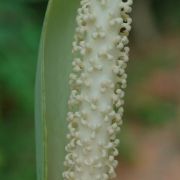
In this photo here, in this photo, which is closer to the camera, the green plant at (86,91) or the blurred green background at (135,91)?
the green plant at (86,91)

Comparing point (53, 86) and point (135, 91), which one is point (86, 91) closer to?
point (53, 86)

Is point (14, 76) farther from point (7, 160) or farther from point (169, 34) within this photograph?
point (169, 34)

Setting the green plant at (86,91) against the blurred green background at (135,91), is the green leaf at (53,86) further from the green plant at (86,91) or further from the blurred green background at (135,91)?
the blurred green background at (135,91)

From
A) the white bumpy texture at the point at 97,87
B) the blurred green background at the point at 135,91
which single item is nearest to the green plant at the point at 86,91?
the white bumpy texture at the point at 97,87

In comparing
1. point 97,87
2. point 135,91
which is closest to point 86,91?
point 97,87

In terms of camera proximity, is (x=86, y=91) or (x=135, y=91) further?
(x=135, y=91)

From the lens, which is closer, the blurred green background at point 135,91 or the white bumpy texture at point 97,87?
the white bumpy texture at point 97,87

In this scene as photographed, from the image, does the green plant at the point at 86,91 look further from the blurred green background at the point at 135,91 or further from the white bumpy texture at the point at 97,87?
the blurred green background at the point at 135,91
